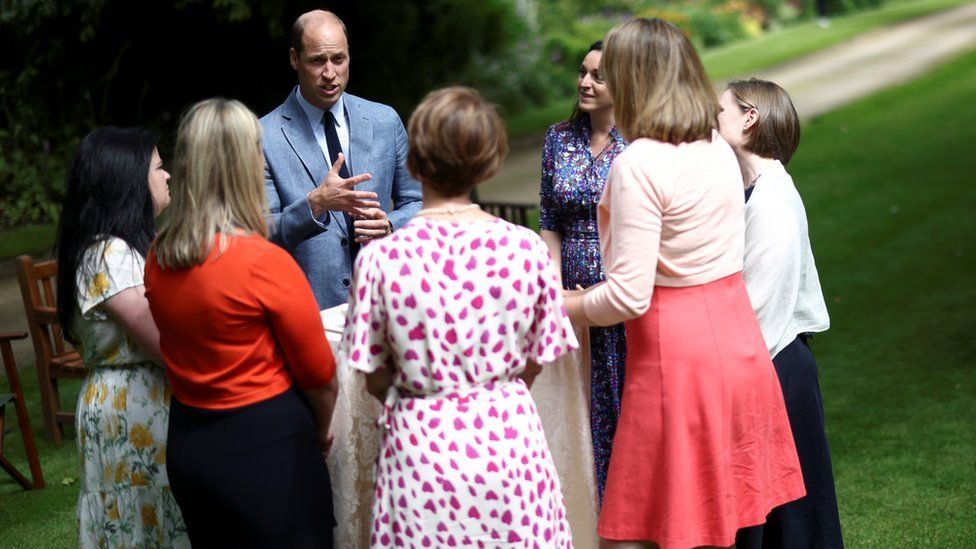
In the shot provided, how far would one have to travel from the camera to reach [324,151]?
14.3ft

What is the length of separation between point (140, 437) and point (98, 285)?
0.52 metres

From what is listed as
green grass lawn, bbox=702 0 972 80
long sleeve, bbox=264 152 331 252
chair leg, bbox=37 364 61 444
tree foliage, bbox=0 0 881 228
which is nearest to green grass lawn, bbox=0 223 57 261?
tree foliage, bbox=0 0 881 228

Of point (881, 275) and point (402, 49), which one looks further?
point (402, 49)

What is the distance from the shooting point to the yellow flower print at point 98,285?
137 inches

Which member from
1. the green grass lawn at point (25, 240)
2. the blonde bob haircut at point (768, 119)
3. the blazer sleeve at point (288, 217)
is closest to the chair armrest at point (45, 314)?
the green grass lawn at point (25, 240)

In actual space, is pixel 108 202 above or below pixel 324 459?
above

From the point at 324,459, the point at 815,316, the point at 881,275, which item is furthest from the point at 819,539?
the point at 881,275

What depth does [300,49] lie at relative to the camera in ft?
14.0

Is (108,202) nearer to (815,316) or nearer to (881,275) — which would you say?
(815,316)

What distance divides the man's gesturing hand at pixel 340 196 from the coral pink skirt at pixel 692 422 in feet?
3.43

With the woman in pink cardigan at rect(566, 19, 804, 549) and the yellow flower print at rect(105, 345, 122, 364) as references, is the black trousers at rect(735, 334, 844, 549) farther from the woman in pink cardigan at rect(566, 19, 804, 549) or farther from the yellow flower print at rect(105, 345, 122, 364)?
the yellow flower print at rect(105, 345, 122, 364)

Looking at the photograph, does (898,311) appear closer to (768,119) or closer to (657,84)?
(768,119)

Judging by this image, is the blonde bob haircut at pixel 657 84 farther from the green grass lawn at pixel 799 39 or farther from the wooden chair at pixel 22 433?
the green grass lawn at pixel 799 39

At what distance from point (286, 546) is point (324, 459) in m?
0.28
